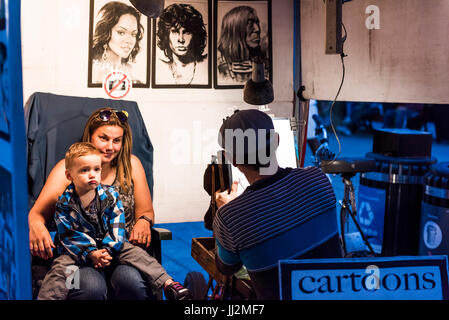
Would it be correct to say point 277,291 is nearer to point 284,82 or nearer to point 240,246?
point 240,246

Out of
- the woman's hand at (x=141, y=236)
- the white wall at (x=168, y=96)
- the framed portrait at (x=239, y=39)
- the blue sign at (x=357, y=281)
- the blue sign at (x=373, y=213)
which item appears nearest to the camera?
the blue sign at (x=357, y=281)

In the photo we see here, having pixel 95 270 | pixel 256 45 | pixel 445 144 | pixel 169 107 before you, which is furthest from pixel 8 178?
pixel 445 144

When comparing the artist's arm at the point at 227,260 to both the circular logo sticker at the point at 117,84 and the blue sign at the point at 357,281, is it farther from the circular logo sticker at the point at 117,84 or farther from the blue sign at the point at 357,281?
the circular logo sticker at the point at 117,84

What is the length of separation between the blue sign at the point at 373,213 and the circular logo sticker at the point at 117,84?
8.20 ft

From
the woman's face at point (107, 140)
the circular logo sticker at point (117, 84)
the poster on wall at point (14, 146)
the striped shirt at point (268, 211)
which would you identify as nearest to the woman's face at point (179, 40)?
the circular logo sticker at point (117, 84)

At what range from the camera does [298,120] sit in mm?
5441

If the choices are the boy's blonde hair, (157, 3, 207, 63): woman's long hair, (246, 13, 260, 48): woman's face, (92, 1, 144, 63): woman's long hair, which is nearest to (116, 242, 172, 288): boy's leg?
the boy's blonde hair

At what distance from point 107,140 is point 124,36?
2.59 m

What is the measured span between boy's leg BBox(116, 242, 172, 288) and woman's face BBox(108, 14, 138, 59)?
299cm

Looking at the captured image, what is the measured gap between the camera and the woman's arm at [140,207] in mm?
2719

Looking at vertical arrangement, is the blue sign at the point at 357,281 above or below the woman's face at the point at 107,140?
below

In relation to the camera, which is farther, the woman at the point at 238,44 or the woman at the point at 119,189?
the woman at the point at 238,44

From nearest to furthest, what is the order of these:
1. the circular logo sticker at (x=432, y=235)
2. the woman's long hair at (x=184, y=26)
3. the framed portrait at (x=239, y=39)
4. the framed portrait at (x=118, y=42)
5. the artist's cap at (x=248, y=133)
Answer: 1. the artist's cap at (x=248, y=133)
2. the circular logo sticker at (x=432, y=235)
3. the framed portrait at (x=118, y=42)
4. the woman's long hair at (x=184, y=26)
5. the framed portrait at (x=239, y=39)

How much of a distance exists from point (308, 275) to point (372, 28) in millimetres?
3124
